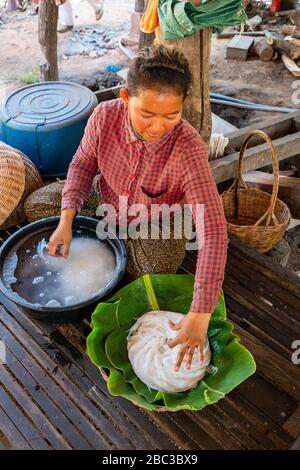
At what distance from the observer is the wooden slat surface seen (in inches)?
67.1

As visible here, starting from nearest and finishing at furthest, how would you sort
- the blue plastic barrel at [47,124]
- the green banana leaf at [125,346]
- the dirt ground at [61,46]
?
the green banana leaf at [125,346], the blue plastic barrel at [47,124], the dirt ground at [61,46]

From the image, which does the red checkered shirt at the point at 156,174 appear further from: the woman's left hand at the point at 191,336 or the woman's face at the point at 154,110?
the woman's face at the point at 154,110

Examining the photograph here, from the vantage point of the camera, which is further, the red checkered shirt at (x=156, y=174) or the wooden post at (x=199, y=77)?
the wooden post at (x=199, y=77)

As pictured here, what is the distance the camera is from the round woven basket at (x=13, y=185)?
2.58m

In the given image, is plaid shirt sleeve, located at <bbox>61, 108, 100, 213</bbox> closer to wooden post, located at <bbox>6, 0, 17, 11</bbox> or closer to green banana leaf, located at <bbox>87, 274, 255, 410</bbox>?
green banana leaf, located at <bbox>87, 274, 255, 410</bbox>

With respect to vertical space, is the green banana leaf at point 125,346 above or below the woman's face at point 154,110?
Answer: below

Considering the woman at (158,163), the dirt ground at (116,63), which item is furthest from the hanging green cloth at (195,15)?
the dirt ground at (116,63)

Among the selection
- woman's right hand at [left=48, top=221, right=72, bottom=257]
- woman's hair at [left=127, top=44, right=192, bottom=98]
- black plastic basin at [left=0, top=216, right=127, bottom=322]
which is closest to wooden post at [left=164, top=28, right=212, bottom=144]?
woman's hair at [left=127, top=44, right=192, bottom=98]

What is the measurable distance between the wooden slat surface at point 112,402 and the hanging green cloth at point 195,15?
5.02 feet

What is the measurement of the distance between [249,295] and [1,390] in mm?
1310

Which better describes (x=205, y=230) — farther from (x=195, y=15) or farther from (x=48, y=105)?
(x=48, y=105)

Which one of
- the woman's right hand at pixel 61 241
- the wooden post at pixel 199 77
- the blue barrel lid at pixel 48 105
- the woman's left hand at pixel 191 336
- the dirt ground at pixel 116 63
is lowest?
the dirt ground at pixel 116 63

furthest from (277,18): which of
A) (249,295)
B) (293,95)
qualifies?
(249,295)
